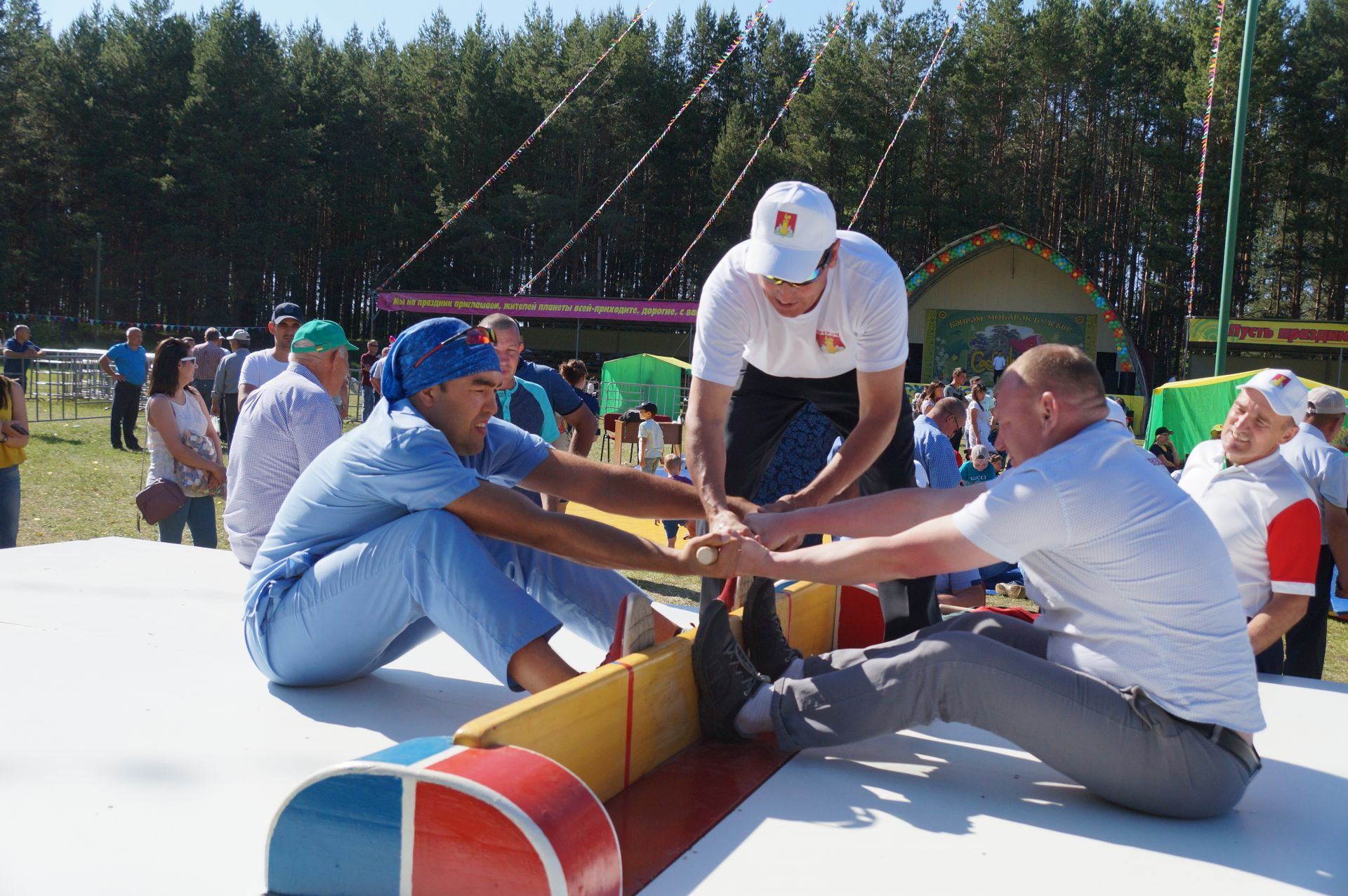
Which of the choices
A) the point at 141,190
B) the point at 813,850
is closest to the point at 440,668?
the point at 813,850

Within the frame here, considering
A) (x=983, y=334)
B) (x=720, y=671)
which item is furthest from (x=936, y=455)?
(x=983, y=334)

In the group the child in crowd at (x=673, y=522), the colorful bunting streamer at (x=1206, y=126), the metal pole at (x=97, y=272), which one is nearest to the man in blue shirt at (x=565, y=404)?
the child in crowd at (x=673, y=522)

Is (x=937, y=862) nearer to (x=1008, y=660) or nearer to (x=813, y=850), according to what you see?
(x=813, y=850)

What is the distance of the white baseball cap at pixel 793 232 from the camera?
3.29 metres

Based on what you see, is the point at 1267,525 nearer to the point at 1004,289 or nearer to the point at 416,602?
the point at 416,602

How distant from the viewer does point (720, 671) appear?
10.0 feet

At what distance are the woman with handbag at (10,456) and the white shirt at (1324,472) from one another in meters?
6.91

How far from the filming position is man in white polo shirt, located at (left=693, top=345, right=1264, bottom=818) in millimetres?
2516

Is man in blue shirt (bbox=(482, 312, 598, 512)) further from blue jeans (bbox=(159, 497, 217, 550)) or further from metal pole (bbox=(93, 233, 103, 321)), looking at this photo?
metal pole (bbox=(93, 233, 103, 321))

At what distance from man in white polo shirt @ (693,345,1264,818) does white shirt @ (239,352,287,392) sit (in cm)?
661

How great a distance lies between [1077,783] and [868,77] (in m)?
40.2

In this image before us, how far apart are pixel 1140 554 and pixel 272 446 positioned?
144 inches

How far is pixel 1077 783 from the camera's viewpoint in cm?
290

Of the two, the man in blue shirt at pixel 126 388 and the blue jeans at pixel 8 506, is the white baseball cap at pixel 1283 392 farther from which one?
the man in blue shirt at pixel 126 388
